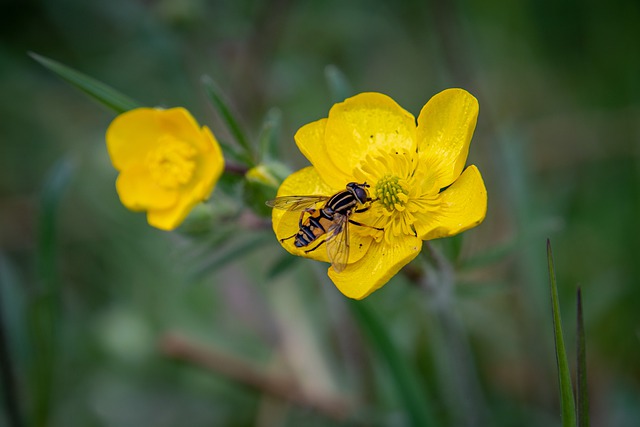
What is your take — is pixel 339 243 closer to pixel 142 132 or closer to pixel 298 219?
pixel 298 219

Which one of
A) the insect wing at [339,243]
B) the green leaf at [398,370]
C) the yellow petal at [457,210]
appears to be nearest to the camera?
the yellow petal at [457,210]

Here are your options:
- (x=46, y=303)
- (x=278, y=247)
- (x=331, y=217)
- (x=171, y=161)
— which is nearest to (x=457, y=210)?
(x=331, y=217)

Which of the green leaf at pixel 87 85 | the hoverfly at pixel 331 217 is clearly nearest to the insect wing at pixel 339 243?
the hoverfly at pixel 331 217

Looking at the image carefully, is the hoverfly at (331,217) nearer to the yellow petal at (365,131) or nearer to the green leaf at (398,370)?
the yellow petal at (365,131)

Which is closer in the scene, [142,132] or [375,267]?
[375,267]

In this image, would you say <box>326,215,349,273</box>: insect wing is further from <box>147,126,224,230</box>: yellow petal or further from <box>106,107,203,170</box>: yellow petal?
<box>106,107,203,170</box>: yellow petal

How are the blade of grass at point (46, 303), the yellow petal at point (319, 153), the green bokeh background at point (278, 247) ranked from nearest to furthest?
the yellow petal at point (319, 153), the blade of grass at point (46, 303), the green bokeh background at point (278, 247)
